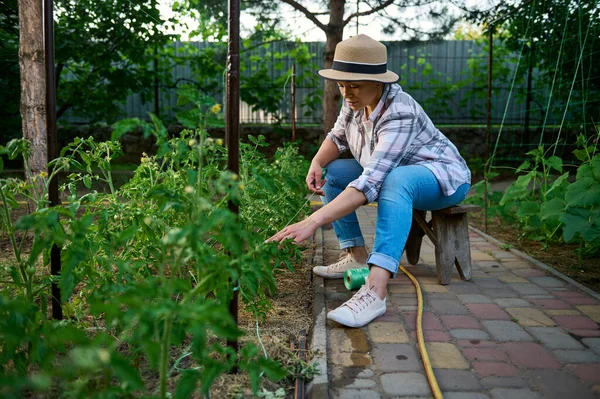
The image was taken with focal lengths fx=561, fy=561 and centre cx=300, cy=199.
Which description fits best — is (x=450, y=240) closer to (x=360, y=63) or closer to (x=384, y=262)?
(x=384, y=262)

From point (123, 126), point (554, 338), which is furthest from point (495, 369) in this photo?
point (123, 126)

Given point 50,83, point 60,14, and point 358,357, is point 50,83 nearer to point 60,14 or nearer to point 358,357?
point 358,357

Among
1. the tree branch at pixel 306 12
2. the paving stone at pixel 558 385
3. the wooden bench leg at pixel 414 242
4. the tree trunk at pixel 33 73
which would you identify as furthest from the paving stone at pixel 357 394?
the tree branch at pixel 306 12

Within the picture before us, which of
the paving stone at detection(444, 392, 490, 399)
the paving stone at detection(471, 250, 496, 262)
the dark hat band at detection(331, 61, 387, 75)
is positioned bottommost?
the paving stone at detection(444, 392, 490, 399)

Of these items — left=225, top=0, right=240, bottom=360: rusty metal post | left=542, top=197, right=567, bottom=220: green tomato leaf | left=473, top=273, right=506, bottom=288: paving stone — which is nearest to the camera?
left=225, top=0, right=240, bottom=360: rusty metal post

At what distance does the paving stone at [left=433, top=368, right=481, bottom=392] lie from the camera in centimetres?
183

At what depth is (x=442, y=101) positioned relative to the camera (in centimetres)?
973

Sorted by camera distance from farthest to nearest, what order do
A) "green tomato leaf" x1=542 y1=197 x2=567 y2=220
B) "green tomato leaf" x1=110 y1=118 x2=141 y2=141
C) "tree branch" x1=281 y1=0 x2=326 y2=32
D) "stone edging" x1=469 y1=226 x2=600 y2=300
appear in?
1. "tree branch" x1=281 y1=0 x2=326 y2=32
2. "green tomato leaf" x1=542 y1=197 x2=567 y2=220
3. "stone edging" x1=469 y1=226 x2=600 y2=300
4. "green tomato leaf" x1=110 y1=118 x2=141 y2=141

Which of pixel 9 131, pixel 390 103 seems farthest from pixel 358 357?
pixel 9 131

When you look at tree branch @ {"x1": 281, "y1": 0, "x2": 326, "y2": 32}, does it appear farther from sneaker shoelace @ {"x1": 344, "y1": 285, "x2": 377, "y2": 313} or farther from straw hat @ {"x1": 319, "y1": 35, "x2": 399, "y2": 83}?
sneaker shoelace @ {"x1": 344, "y1": 285, "x2": 377, "y2": 313}

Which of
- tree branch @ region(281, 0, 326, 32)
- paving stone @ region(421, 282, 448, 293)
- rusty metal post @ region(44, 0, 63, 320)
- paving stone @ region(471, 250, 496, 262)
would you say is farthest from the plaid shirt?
tree branch @ region(281, 0, 326, 32)

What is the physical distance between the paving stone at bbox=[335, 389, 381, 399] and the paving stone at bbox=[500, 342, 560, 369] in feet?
1.93

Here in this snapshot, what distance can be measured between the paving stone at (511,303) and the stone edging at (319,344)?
2.77ft

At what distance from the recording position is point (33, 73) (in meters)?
3.53
